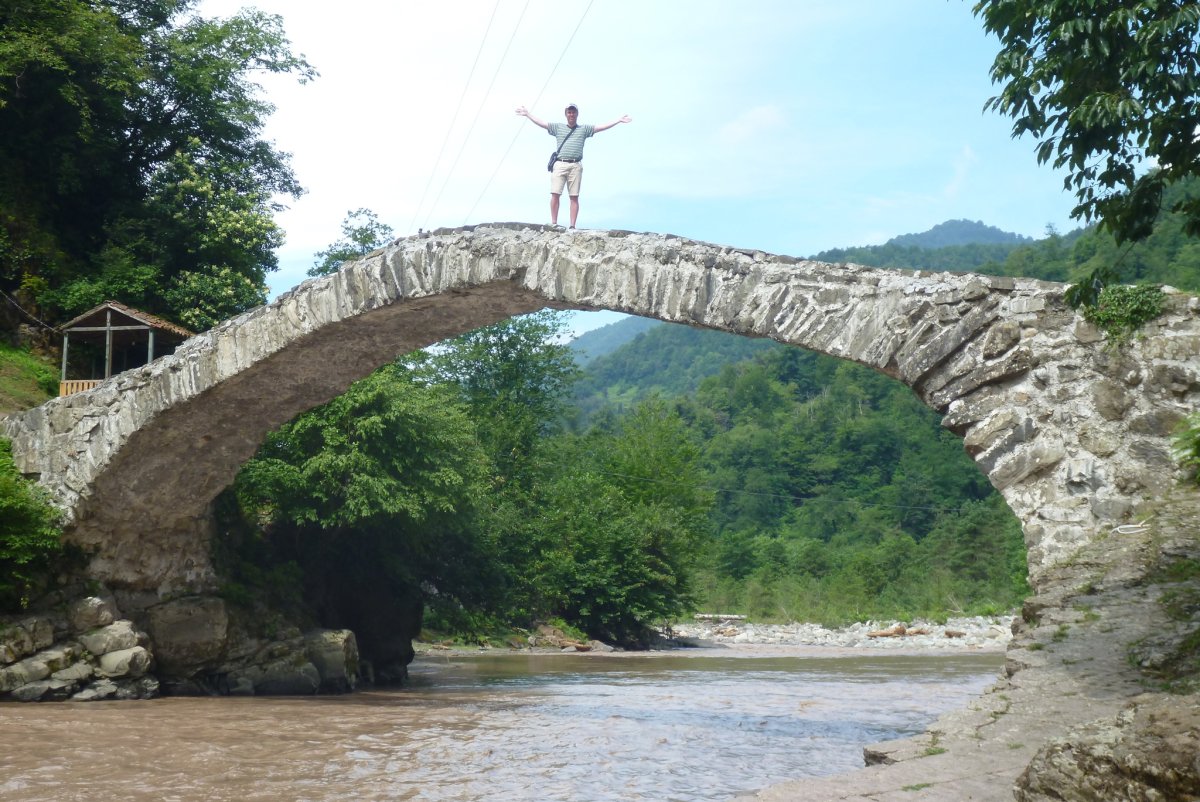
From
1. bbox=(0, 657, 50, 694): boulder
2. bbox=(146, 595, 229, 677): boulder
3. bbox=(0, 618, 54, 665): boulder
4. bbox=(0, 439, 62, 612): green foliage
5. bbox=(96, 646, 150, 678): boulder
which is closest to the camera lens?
bbox=(0, 657, 50, 694): boulder

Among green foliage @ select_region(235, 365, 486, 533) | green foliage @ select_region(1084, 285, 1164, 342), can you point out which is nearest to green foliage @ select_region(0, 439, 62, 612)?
green foliage @ select_region(235, 365, 486, 533)

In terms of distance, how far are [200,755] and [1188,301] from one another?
799 centimetres

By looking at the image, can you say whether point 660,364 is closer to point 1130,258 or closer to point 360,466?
point 1130,258

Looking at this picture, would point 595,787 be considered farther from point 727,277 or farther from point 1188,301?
point 1188,301

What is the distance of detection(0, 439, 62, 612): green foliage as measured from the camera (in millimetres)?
12453

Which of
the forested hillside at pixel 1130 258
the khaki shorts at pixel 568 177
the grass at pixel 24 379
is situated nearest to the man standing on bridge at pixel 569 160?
the khaki shorts at pixel 568 177

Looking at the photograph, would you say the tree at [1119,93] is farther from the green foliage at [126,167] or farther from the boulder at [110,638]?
the green foliage at [126,167]

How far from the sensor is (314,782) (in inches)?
319

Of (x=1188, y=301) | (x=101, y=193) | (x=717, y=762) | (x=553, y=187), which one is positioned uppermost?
(x=101, y=193)

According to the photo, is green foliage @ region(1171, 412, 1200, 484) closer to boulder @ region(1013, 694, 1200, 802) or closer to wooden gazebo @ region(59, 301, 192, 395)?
boulder @ region(1013, 694, 1200, 802)

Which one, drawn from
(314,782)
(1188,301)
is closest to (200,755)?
(314,782)

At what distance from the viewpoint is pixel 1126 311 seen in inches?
311

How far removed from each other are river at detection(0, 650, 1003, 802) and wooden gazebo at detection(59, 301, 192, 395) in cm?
453

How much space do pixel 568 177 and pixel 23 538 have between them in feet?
23.0
